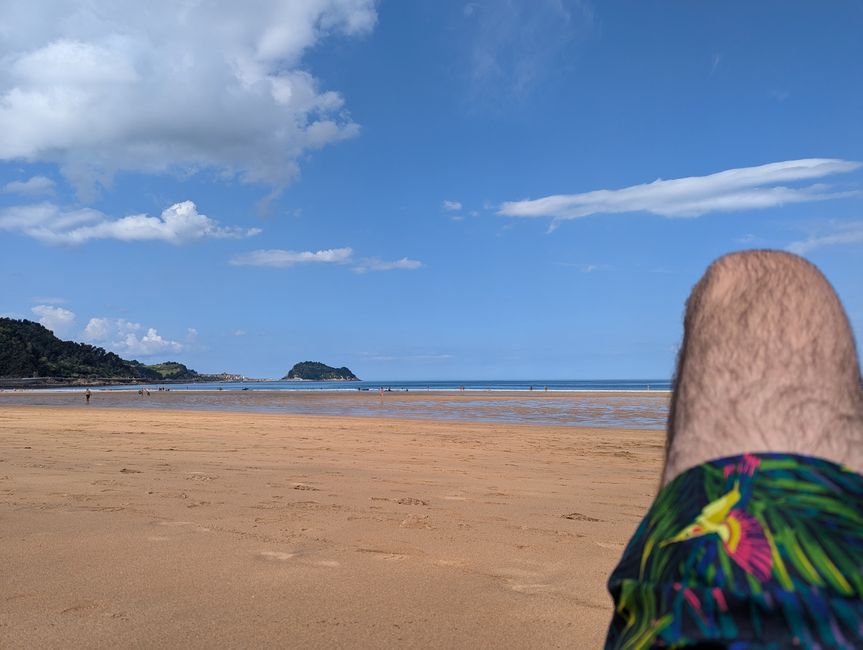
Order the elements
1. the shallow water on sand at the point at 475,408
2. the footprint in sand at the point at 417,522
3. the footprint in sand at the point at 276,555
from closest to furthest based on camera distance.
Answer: the footprint in sand at the point at 276,555 → the footprint in sand at the point at 417,522 → the shallow water on sand at the point at 475,408

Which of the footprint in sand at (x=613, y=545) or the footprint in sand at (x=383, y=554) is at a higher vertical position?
the footprint in sand at (x=383, y=554)

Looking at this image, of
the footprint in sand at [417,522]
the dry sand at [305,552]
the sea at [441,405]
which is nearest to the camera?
the dry sand at [305,552]

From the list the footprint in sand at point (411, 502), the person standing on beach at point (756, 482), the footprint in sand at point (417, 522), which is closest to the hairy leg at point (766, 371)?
the person standing on beach at point (756, 482)

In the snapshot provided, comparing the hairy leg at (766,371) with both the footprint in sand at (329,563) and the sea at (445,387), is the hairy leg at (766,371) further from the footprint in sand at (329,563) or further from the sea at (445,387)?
the sea at (445,387)

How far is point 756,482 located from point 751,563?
0.14 metres

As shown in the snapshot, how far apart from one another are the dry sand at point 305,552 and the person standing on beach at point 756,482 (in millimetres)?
1475

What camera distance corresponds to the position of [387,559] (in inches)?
123

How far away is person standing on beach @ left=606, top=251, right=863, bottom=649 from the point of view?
76 centimetres

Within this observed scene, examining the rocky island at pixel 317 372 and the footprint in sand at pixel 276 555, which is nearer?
the footprint in sand at pixel 276 555

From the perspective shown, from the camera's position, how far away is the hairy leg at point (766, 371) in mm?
1005

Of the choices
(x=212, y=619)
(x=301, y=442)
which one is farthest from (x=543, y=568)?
(x=301, y=442)

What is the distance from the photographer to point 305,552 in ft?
10.6

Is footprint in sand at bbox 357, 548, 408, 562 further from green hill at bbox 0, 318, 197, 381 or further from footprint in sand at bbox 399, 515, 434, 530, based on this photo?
green hill at bbox 0, 318, 197, 381

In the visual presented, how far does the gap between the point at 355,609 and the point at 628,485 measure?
166 inches
